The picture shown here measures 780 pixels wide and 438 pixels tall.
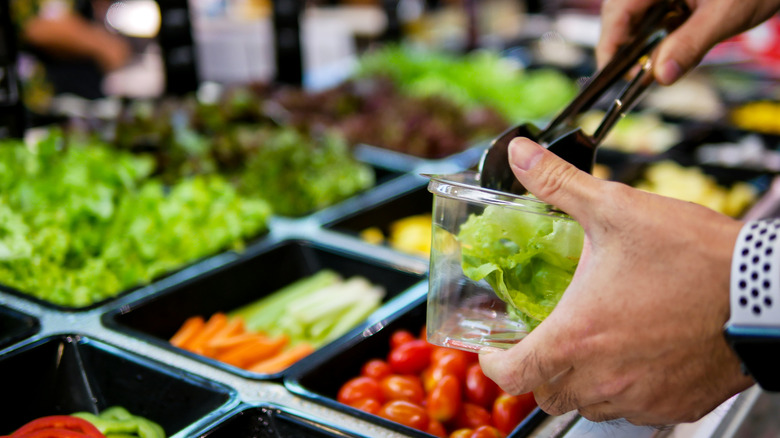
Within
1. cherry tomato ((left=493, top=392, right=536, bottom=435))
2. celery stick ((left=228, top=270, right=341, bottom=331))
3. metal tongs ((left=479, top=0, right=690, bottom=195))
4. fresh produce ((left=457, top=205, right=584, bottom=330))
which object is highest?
metal tongs ((left=479, top=0, right=690, bottom=195))

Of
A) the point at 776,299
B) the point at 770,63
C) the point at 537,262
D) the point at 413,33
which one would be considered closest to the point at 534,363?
the point at 537,262

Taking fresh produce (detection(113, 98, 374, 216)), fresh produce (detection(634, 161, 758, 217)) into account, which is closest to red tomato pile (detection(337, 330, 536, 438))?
fresh produce (detection(113, 98, 374, 216))

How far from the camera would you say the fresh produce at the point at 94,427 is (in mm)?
1365

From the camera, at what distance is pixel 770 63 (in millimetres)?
5555

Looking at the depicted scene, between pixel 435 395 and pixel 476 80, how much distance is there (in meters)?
3.54

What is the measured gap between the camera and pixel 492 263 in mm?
1111

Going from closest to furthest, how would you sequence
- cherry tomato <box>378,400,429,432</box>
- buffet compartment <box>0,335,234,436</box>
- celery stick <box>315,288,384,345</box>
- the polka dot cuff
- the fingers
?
the polka dot cuff → the fingers → cherry tomato <box>378,400,429,432</box> → buffet compartment <box>0,335,234,436</box> → celery stick <box>315,288,384,345</box>

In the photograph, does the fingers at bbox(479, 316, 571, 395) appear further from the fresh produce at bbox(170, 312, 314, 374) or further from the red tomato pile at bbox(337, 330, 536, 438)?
the fresh produce at bbox(170, 312, 314, 374)

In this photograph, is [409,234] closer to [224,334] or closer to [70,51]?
[224,334]

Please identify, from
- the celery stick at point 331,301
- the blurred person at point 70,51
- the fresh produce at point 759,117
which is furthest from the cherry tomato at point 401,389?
the blurred person at point 70,51

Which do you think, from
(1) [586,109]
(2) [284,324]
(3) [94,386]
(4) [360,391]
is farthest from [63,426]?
(1) [586,109]

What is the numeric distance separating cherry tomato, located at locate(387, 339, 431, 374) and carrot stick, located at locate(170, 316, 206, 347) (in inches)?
24.3

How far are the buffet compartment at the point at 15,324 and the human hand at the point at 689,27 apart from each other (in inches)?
66.2

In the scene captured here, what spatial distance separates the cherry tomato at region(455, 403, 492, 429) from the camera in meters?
1.54
